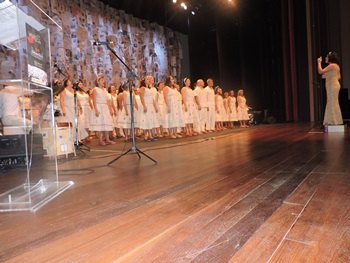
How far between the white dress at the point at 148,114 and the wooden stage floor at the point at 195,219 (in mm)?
4535

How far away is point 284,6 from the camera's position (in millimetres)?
12258

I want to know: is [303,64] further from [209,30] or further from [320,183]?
[320,183]

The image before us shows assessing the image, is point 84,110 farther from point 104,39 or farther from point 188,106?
point 104,39

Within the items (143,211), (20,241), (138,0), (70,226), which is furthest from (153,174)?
(138,0)

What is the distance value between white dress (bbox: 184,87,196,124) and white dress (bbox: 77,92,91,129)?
7.31 feet

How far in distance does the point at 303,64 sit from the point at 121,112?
692 cm

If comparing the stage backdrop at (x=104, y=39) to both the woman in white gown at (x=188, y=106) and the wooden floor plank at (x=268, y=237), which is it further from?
the wooden floor plank at (x=268, y=237)

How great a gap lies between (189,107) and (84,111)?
2445 millimetres

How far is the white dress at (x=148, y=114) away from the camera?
7.42 m

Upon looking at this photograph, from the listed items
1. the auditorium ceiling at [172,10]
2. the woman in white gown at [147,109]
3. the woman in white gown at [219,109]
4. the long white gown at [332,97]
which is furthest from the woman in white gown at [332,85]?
the auditorium ceiling at [172,10]

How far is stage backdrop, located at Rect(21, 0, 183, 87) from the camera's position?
9.10 meters

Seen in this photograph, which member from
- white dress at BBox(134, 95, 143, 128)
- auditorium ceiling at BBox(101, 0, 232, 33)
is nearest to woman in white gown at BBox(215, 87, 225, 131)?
white dress at BBox(134, 95, 143, 128)

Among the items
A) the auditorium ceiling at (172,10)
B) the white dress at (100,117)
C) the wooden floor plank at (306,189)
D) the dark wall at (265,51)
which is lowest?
the wooden floor plank at (306,189)

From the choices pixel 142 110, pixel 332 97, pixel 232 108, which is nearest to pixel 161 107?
pixel 142 110
